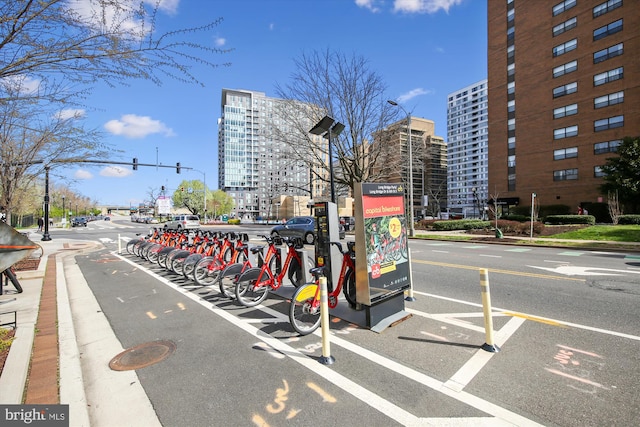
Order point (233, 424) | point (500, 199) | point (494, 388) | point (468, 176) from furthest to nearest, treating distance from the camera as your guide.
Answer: point (468, 176) → point (500, 199) → point (494, 388) → point (233, 424)

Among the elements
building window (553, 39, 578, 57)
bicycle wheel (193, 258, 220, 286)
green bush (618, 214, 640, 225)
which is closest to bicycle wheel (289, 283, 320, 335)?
bicycle wheel (193, 258, 220, 286)

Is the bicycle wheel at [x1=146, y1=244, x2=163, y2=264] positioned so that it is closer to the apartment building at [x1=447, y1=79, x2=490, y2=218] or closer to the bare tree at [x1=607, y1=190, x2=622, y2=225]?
the bare tree at [x1=607, y1=190, x2=622, y2=225]

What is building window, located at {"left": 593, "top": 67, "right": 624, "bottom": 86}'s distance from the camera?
1284 inches

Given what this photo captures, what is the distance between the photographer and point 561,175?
122 feet

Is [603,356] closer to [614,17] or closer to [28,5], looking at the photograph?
[28,5]

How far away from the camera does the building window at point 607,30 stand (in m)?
32.7

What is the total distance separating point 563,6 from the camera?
37156 millimetres

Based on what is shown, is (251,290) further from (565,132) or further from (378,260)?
(565,132)

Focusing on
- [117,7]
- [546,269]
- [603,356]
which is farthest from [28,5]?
[546,269]

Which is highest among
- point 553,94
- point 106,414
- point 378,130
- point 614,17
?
point 614,17

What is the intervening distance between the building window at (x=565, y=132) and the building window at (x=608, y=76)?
4.99 meters

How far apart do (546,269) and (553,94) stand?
4053cm

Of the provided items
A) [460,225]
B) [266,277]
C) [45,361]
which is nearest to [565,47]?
[460,225]

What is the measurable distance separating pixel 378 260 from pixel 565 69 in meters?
47.1
